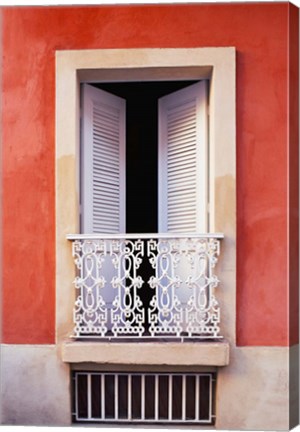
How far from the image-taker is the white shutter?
6.18m

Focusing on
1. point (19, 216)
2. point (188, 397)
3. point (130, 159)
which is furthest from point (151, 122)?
point (188, 397)

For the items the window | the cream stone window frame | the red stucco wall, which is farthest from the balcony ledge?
the window

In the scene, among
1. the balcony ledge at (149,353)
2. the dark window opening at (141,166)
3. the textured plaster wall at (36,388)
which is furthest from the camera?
the dark window opening at (141,166)

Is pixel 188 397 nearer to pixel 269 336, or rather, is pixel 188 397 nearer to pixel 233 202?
pixel 269 336

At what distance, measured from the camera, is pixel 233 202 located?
5.66m

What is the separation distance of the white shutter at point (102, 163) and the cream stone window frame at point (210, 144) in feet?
0.87

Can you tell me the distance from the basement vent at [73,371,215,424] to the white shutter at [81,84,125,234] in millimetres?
1930

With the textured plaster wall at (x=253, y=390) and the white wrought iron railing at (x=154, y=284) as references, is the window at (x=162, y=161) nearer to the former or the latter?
the white wrought iron railing at (x=154, y=284)

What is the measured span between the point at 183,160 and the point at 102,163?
1092mm

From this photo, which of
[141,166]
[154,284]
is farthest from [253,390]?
[141,166]

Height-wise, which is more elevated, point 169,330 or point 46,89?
point 46,89

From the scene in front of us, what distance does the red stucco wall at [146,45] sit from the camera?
567 cm

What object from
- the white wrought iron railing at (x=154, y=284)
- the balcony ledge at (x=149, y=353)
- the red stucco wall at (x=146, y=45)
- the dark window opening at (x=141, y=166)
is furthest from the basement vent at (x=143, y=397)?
the dark window opening at (x=141, y=166)

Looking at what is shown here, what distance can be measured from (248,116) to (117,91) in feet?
8.29
